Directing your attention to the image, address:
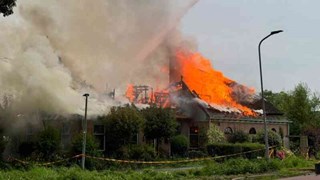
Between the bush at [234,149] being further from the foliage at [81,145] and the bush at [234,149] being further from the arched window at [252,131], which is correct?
the foliage at [81,145]

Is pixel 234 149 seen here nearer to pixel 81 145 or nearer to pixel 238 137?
pixel 238 137

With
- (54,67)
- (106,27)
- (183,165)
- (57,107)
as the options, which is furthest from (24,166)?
(106,27)

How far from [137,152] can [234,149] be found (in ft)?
26.0

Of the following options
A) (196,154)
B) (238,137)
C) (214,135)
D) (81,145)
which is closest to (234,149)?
(196,154)

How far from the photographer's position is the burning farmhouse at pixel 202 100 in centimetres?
3750

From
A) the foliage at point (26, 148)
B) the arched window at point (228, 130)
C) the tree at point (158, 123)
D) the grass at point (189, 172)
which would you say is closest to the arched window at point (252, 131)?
the arched window at point (228, 130)

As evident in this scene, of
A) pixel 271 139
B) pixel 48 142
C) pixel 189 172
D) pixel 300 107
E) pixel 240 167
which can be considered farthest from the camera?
pixel 300 107

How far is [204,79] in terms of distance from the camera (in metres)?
43.7

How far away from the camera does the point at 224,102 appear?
43438mm

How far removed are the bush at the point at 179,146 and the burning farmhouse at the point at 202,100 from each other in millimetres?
2803

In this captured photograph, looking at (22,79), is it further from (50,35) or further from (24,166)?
Result: (24,166)

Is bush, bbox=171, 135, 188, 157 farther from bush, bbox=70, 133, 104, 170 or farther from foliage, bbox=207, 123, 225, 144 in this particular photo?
bush, bbox=70, 133, 104, 170

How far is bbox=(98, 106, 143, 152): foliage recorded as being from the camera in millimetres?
27078

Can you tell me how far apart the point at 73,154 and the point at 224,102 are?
22256 mm
